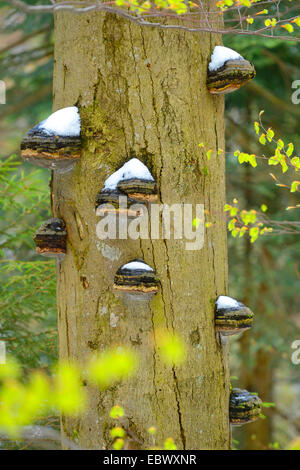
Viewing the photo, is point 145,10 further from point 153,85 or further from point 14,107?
point 14,107

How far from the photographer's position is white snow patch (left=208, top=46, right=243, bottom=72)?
90.7 inches

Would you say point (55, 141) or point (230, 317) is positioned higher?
point (55, 141)

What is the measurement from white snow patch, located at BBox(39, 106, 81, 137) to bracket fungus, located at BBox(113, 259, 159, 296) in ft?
2.13

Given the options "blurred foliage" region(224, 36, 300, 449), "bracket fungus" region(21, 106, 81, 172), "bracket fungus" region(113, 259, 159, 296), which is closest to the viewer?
"bracket fungus" region(113, 259, 159, 296)

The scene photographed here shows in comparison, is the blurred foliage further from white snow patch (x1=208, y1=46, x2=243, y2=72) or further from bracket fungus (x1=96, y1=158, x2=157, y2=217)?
bracket fungus (x1=96, y1=158, x2=157, y2=217)

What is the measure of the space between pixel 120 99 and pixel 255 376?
8.15 meters

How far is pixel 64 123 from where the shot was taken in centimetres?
218

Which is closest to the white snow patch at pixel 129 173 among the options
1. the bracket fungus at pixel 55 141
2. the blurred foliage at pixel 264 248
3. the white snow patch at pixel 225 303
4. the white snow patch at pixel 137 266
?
the bracket fungus at pixel 55 141

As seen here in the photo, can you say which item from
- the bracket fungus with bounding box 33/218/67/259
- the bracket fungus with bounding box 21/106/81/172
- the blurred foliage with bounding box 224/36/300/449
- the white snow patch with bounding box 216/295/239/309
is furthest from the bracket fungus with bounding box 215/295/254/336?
the blurred foliage with bounding box 224/36/300/449

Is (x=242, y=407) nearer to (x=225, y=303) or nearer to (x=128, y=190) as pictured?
(x=225, y=303)

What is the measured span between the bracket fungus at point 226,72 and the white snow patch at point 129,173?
1.87 ft

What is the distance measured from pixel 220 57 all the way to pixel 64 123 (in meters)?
0.82

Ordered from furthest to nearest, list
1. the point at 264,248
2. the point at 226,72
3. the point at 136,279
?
the point at 264,248
the point at 226,72
the point at 136,279

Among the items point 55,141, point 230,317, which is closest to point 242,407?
point 230,317
